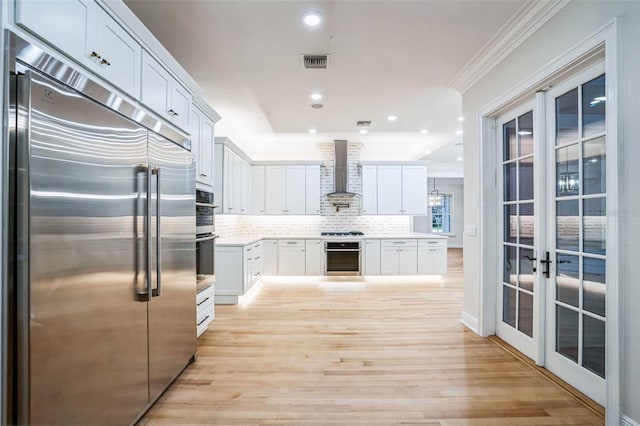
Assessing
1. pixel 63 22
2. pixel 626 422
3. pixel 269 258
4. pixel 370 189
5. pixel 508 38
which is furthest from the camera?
pixel 370 189

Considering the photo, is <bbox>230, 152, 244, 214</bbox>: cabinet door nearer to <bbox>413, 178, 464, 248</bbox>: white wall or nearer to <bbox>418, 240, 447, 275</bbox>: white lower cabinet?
<bbox>418, 240, 447, 275</bbox>: white lower cabinet

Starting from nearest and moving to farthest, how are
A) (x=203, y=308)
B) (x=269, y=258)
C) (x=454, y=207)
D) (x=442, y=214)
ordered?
(x=203, y=308)
(x=269, y=258)
(x=454, y=207)
(x=442, y=214)

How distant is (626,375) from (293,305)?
11.4 ft

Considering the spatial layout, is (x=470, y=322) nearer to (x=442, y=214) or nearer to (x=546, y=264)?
(x=546, y=264)

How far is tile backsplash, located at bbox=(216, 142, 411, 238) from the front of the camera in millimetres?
7055

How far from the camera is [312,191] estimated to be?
6.80m

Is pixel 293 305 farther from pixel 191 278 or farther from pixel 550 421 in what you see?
pixel 550 421

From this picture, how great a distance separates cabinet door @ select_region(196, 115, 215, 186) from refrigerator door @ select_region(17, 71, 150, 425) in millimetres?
1319

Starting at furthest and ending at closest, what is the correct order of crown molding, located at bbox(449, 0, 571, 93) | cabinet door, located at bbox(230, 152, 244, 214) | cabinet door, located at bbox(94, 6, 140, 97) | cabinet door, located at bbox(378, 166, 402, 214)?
cabinet door, located at bbox(378, 166, 402, 214), cabinet door, located at bbox(230, 152, 244, 214), crown molding, located at bbox(449, 0, 571, 93), cabinet door, located at bbox(94, 6, 140, 97)

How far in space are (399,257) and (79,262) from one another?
5.68 metres

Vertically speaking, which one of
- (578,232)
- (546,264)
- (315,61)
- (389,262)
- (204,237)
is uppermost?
(315,61)

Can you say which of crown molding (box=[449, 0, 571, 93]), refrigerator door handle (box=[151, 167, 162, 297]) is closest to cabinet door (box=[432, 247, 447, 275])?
crown molding (box=[449, 0, 571, 93])

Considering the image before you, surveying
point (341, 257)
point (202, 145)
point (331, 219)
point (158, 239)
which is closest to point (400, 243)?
point (341, 257)

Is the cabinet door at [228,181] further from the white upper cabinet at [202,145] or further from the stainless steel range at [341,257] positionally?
the stainless steel range at [341,257]
